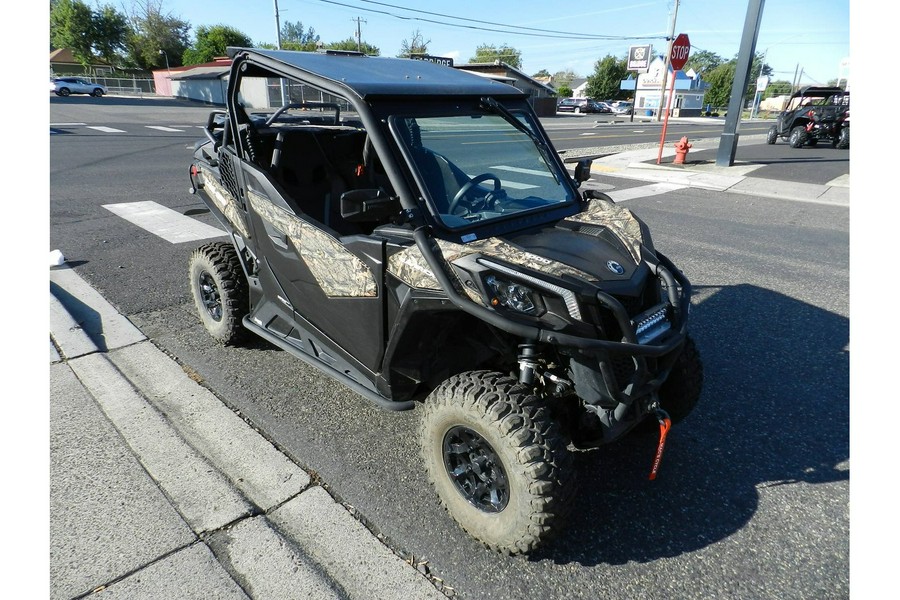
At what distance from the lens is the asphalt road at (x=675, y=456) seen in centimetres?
228

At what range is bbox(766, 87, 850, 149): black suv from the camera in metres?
19.1

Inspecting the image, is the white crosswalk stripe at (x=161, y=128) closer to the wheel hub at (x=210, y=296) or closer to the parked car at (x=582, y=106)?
the wheel hub at (x=210, y=296)

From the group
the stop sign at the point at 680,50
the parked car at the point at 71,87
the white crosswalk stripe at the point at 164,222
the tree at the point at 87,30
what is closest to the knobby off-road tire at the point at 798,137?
the stop sign at the point at 680,50

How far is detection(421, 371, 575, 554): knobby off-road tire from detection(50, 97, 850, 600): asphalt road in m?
0.16

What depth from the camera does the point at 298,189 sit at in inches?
152

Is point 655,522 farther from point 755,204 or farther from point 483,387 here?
point 755,204

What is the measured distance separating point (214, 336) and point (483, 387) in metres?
2.62

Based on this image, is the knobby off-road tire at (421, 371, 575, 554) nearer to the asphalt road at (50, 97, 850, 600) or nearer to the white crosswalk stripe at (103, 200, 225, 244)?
the asphalt road at (50, 97, 850, 600)

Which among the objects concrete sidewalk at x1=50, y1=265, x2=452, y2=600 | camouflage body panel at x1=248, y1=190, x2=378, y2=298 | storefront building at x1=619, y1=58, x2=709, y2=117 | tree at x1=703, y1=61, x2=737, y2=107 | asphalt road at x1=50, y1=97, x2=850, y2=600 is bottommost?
concrete sidewalk at x1=50, y1=265, x2=452, y2=600

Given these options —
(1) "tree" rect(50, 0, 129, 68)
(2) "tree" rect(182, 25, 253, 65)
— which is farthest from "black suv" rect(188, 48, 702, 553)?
(1) "tree" rect(50, 0, 129, 68)

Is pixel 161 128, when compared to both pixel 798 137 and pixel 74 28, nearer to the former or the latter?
pixel 798 137

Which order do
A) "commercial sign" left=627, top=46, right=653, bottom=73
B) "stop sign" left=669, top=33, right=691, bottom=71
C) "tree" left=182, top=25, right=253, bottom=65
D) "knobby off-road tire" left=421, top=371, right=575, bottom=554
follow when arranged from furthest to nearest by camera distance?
1. "tree" left=182, top=25, right=253, bottom=65
2. "commercial sign" left=627, top=46, right=653, bottom=73
3. "stop sign" left=669, top=33, right=691, bottom=71
4. "knobby off-road tire" left=421, top=371, right=575, bottom=554

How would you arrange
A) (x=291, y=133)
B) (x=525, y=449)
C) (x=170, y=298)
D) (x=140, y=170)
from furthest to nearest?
(x=140, y=170) < (x=170, y=298) < (x=291, y=133) < (x=525, y=449)

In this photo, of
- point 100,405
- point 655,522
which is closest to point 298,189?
Answer: point 100,405
